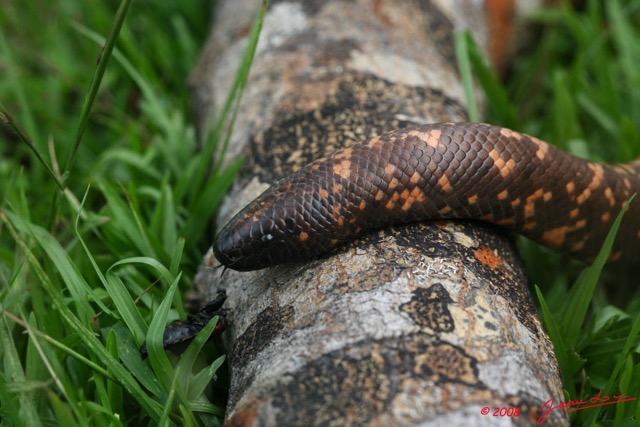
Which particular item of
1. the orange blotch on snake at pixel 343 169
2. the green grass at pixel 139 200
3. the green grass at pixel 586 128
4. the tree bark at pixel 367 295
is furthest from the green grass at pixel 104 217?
the green grass at pixel 586 128

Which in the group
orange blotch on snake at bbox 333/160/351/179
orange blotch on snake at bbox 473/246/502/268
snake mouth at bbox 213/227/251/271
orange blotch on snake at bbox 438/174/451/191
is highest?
orange blotch on snake at bbox 333/160/351/179

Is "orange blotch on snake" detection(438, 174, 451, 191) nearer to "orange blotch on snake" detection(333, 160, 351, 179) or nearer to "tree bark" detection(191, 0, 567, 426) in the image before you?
"tree bark" detection(191, 0, 567, 426)

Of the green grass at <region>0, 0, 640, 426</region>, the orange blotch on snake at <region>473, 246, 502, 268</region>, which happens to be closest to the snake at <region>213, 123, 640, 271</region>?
the orange blotch on snake at <region>473, 246, 502, 268</region>

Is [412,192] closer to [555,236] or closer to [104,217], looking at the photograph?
[555,236]

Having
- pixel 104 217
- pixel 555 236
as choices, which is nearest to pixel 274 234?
pixel 104 217

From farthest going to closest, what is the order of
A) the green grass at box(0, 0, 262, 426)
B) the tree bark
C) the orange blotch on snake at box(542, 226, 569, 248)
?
the orange blotch on snake at box(542, 226, 569, 248) < the green grass at box(0, 0, 262, 426) < the tree bark

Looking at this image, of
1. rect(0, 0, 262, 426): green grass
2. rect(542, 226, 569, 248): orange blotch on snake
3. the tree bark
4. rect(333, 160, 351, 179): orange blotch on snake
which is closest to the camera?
the tree bark

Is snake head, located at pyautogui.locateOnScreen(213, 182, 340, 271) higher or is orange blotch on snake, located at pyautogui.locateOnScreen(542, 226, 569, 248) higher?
snake head, located at pyautogui.locateOnScreen(213, 182, 340, 271)

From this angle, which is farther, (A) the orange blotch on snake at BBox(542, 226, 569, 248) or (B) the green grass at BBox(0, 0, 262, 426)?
(A) the orange blotch on snake at BBox(542, 226, 569, 248)
